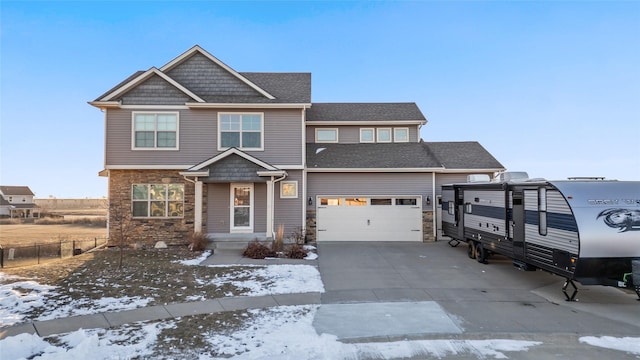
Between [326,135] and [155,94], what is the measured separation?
27.4 feet

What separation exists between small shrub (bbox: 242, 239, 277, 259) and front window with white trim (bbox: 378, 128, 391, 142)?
29.3ft

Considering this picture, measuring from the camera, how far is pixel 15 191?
189ft

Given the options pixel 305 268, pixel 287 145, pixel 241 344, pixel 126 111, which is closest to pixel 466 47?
pixel 287 145

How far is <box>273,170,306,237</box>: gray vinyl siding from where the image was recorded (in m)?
14.0

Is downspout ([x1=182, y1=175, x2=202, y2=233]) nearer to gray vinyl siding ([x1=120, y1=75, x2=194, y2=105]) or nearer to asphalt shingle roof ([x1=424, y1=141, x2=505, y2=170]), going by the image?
gray vinyl siding ([x1=120, y1=75, x2=194, y2=105])

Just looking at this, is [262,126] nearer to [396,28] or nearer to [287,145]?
[287,145]

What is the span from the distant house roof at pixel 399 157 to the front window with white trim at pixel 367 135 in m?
0.47

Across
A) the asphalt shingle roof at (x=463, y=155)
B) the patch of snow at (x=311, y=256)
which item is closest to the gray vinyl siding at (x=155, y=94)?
the patch of snow at (x=311, y=256)

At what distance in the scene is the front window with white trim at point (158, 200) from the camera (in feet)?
44.1

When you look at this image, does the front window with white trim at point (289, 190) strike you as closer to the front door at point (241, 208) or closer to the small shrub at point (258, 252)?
the front door at point (241, 208)

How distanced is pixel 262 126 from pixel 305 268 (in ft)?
22.7

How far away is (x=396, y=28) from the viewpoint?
19.9 meters

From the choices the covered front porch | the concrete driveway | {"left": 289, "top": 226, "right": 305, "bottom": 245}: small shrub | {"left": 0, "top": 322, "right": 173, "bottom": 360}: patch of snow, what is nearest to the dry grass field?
the covered front porch

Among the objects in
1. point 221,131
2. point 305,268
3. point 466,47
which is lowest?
point 305,268
